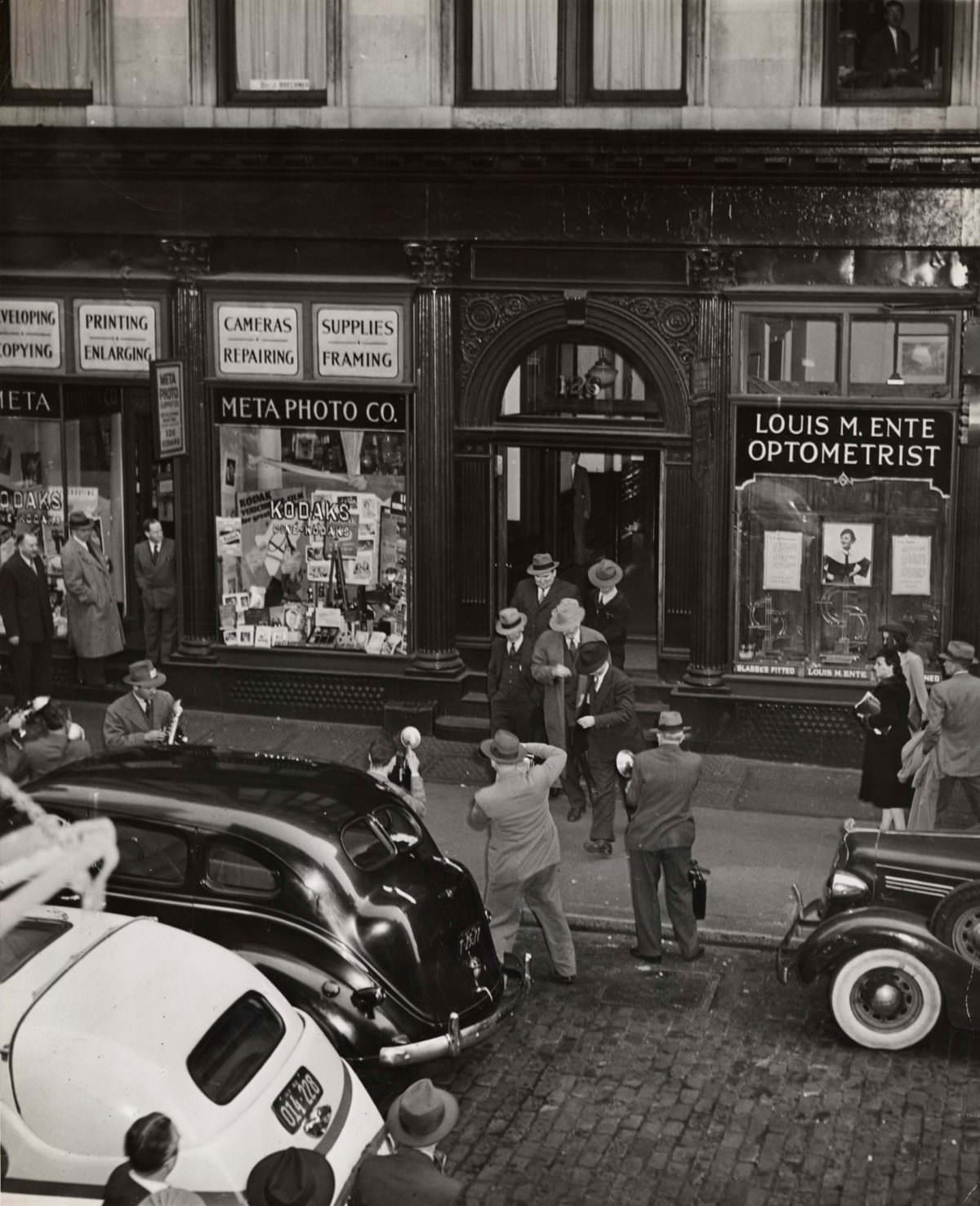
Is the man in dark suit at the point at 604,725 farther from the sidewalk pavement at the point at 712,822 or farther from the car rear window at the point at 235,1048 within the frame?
the car rear window at the point at 235,1048

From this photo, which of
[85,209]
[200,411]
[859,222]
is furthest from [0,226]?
[859,222]

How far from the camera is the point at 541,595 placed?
16.6 m

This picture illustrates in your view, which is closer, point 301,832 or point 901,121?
point 301,832

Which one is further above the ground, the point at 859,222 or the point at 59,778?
the point at 859,222

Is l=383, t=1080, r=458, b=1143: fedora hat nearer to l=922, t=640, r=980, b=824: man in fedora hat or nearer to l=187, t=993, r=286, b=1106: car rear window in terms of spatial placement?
l=187, t=993, r=286, b=1106: car rear window

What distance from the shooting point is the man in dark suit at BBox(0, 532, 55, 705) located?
1778 centimetres

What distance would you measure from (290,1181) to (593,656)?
8.32 m

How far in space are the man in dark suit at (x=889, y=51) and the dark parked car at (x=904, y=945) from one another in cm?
791

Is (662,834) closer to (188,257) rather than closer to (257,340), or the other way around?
(257,340)

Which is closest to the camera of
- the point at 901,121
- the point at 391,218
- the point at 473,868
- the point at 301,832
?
the point at 301,832

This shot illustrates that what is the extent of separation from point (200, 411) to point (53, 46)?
376 cm

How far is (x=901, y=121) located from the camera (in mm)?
16359

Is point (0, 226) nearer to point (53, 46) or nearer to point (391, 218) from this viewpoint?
point (53, 46)

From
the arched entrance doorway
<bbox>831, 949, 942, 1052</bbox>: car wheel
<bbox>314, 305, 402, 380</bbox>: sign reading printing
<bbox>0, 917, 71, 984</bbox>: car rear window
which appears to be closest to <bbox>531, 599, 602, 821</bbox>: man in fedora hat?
the arched entrance doorway
